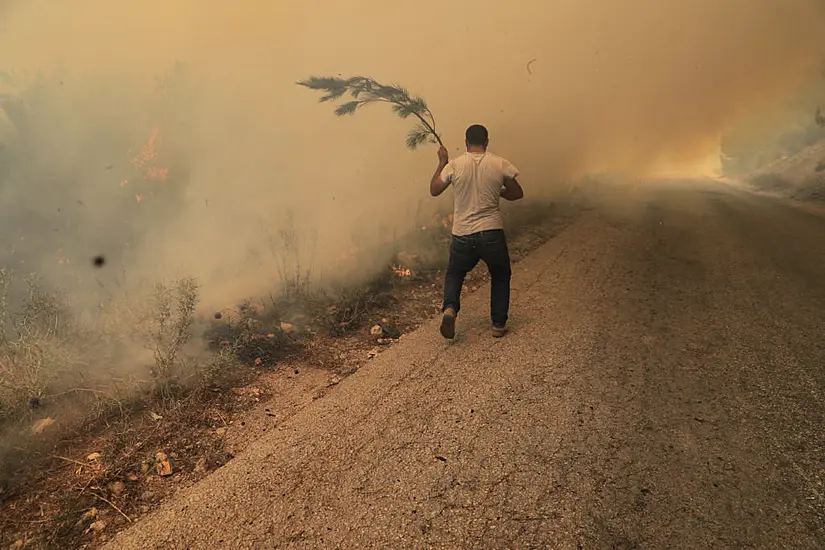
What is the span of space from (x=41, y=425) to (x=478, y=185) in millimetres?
3322

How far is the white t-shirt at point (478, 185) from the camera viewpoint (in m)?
3.30

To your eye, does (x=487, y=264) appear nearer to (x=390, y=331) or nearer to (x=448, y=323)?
(x=448, y=323)

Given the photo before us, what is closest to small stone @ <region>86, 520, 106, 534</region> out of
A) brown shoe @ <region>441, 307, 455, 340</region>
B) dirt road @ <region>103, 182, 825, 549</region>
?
dirt road @ <region>103, 182, 825, 549</region>

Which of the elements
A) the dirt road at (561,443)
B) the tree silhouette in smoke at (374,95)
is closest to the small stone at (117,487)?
the dirt road at (561,443)

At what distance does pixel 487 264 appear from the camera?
3.45 meters

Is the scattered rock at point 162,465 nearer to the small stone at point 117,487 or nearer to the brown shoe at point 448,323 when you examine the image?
the small stone at point 117,487

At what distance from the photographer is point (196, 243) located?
261 inches

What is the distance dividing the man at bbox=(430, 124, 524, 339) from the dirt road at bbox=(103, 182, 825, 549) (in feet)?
1.33

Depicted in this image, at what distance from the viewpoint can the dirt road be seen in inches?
72.2

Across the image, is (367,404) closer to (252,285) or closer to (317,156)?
(252,285)

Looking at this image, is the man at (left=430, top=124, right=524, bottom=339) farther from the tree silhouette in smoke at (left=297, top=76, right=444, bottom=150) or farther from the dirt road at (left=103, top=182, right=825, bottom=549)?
the tree silhouette in smoke at (left=297, top=76, right=444, bottom=150)

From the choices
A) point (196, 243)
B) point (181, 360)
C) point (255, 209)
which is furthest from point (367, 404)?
point (255, 209)

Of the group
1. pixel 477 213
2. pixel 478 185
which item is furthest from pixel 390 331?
pixel 478 185

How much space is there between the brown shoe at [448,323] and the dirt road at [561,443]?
0.46ft
